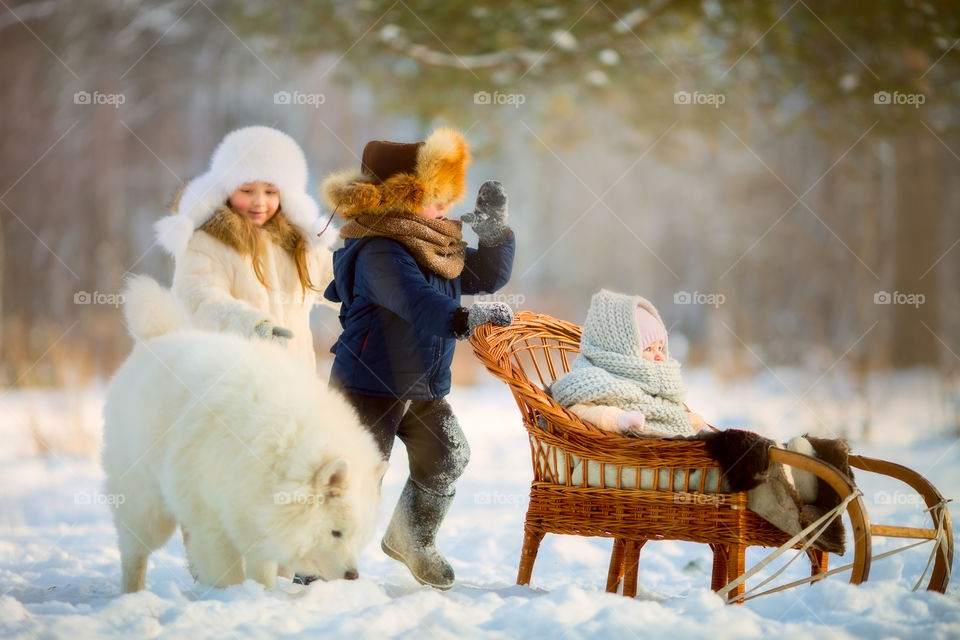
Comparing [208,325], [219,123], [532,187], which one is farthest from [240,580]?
[532,187]

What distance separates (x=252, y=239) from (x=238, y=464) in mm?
1181

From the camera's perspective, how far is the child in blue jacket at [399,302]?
3.03 m

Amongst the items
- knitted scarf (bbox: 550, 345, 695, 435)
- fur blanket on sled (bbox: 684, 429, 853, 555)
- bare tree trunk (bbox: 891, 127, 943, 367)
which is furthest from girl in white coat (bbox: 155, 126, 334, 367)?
bare tree trunk (bbox: 891, 127, 943, 367)

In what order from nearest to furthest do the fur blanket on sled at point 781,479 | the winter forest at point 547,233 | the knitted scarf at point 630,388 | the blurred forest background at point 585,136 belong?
the fur blanket on sled at point 781,479, the winter forest at point 547,233, the knitted scarf at point 630,388, the blurred forest background at point 585,136

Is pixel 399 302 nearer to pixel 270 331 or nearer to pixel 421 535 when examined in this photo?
pixel 270 331

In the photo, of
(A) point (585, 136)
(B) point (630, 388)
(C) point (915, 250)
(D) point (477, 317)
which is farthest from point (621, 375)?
(C) point (915, 250)

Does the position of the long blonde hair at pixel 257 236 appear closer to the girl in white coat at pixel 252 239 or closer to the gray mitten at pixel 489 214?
the girl in white coat at pixel 252 239

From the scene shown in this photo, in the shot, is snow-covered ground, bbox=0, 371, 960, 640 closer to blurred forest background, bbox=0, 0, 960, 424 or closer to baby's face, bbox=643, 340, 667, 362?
blurred forest background, bbox=0, 0, 960, 424

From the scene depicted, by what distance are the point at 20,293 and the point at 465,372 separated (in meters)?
5.93

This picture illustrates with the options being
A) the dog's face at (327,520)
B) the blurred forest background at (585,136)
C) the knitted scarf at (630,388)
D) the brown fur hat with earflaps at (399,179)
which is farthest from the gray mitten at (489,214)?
the blurred forest background at (585,136)

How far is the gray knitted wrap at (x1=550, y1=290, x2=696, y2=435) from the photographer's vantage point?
9.52 ft

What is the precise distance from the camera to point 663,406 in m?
2.98

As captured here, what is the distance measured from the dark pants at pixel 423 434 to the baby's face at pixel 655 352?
79 centimetres

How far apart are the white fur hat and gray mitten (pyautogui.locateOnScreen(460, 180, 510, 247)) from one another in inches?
32.2
